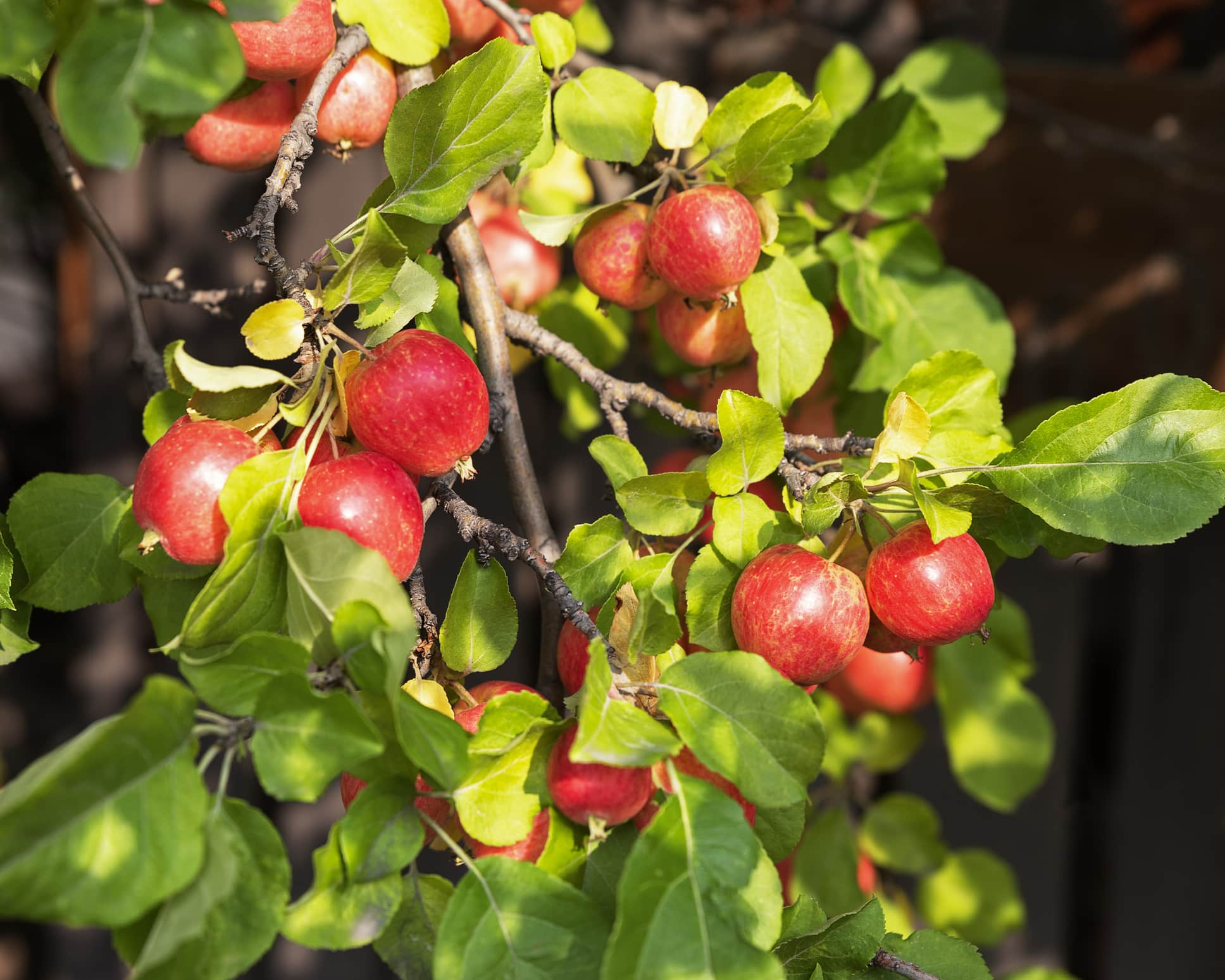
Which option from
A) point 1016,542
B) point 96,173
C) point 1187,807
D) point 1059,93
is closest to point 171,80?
point 1016,542

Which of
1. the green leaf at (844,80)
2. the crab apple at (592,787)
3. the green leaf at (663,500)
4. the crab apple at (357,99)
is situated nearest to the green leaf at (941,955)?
the crab apple at (592,787)

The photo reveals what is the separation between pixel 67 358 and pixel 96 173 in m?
0.29

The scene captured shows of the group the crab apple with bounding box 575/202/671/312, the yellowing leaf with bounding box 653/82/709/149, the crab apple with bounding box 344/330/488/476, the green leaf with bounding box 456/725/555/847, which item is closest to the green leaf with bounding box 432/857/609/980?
the green leaf with bounding box 456/725/555/847

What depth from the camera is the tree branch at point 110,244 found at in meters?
0.93

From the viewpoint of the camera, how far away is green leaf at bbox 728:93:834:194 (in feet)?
2.45

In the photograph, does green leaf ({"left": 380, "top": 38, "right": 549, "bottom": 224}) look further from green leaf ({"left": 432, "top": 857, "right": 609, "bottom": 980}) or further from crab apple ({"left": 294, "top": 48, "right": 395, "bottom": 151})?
green leaf ({"left": 432, "top": 857, "right": 609, "bottom": 980})

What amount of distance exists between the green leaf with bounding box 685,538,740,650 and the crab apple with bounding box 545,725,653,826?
119 mm

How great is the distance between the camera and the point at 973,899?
1277 mm

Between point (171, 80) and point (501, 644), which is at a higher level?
point (171, 80)

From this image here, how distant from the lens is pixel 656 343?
3.62 feet

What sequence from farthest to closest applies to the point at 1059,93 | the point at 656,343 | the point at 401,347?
the point at 1059,93 < the point at 656,343 < the point at 401,347

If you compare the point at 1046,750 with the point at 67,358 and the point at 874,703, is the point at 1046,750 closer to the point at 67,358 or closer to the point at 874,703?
the point at 874,703

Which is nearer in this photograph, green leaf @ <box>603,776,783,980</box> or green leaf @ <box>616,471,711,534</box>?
green leaf @ <box>603,776,783,980</box>

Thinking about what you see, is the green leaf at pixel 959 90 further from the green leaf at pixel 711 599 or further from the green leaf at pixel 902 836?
the green leaf at pixel 902 836
